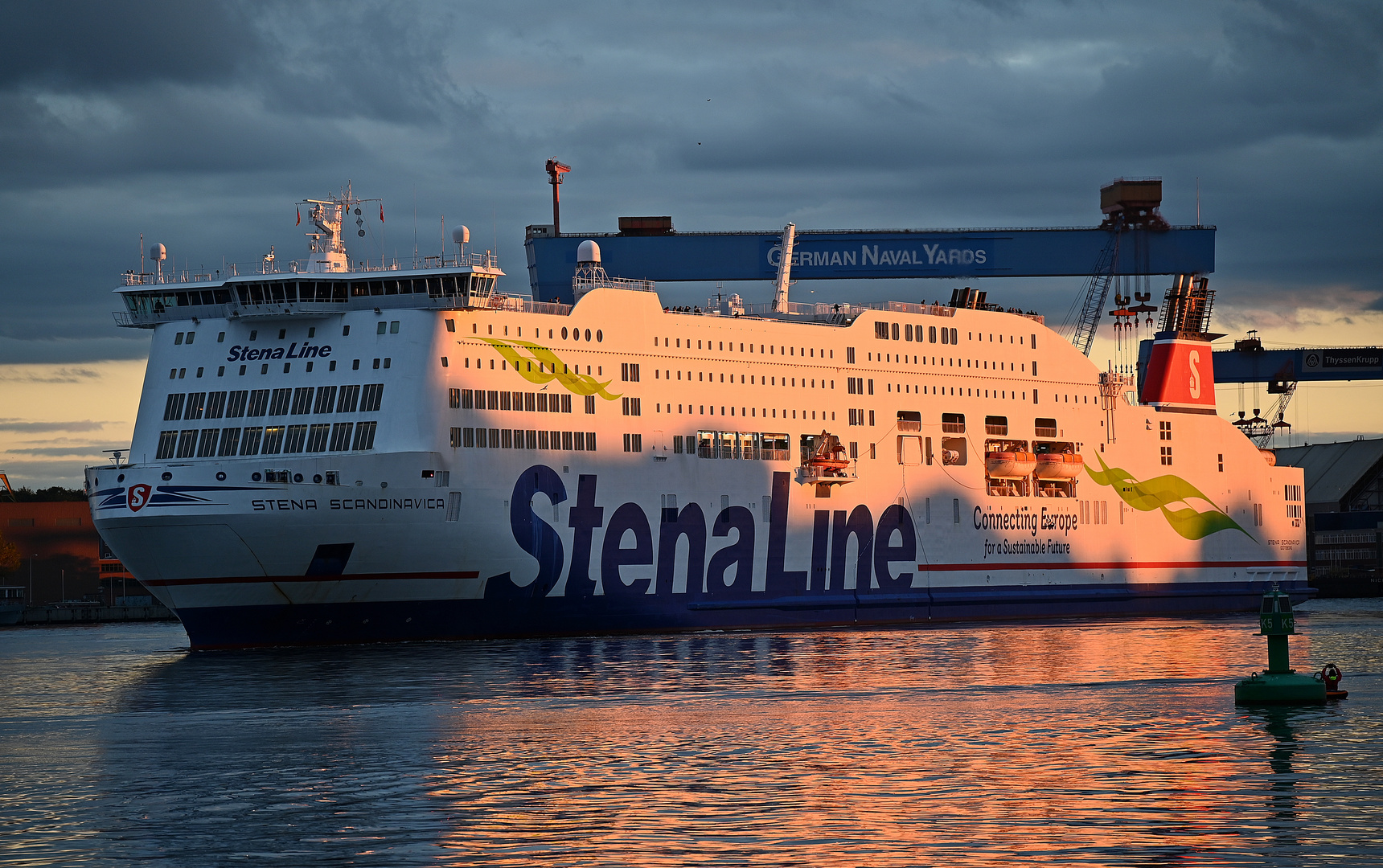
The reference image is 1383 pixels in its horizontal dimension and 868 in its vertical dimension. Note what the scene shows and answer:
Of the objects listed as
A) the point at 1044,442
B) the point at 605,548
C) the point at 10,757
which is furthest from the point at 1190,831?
the point at 1044,442

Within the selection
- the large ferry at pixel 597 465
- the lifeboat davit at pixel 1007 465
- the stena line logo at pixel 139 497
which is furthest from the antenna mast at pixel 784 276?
the stena line logo at pixel 139 497

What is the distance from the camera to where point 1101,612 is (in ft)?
200

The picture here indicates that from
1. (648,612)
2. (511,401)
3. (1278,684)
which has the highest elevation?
(511,401)

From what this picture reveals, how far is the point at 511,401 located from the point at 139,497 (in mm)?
10405

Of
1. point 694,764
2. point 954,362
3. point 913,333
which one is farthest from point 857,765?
point 954,362

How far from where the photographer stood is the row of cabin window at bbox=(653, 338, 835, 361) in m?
50.1

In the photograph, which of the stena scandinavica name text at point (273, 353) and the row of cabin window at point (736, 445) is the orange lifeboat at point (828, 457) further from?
the stena scandinavica name text at point (273, 353)

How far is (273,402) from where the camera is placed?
44.8 m

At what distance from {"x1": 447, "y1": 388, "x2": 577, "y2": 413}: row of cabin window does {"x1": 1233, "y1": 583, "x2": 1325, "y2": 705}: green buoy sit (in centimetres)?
2402

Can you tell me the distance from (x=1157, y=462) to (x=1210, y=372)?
6.14 m

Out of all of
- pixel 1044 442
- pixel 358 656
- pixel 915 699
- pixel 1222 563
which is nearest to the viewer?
pixel 915 699

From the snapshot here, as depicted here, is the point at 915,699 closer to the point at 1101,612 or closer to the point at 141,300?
the point at 141,300

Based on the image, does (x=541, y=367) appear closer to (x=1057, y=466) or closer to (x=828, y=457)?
(x=828, y=457)

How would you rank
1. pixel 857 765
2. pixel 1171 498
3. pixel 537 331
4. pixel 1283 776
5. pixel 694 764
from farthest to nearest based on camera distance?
pixel 1171 498, pixel 537 331, pixel 694 764, pixel 857 765, pixel 1283 776
